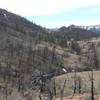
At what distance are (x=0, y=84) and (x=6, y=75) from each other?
87.2ft

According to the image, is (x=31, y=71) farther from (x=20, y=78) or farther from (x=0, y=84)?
(x=0, y=84)

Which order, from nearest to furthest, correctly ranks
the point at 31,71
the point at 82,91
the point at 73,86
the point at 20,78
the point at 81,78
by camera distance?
the point at 82,91, the point at 73,86, the point at 81,78, the point at 20,78, the point at 31,71

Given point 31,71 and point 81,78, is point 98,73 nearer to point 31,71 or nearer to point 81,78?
point 81,78

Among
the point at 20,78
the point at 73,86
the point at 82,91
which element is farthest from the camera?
the point at 20,78

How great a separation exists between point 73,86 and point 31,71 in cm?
4417

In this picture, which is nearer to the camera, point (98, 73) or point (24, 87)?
point (24, 87)

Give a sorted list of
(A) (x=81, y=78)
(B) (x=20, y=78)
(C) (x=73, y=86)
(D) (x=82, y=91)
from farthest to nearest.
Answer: (B) (x=20, y=78) → (A) (x=81, y=78) → (C) (x=73, y=86) → (D) (x=82, y=91)

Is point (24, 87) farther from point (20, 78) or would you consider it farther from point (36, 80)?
point (20, 78)

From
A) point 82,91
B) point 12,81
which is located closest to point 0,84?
point 12,81

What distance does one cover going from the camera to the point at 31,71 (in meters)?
196

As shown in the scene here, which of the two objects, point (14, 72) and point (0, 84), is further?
point (14, 72)

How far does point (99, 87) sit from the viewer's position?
5901 inches

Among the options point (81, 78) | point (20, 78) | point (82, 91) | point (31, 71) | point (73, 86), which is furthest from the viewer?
point (31, 71)

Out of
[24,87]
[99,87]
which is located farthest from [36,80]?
[99,87]
